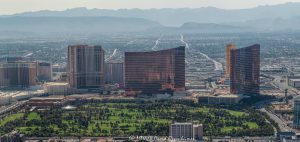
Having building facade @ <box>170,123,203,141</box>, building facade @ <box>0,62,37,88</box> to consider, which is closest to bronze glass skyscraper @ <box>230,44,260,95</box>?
building facade @ <box>170,123,203,141</box>

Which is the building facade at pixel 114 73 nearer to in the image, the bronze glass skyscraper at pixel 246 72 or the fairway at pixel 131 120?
the fairway at pixel 131 120

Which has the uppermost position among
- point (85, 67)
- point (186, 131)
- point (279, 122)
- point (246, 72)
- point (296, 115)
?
point (85, 67)

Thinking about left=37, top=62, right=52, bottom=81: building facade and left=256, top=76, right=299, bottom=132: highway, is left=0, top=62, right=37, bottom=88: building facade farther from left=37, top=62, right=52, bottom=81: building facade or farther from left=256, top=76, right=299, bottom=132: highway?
left=256, top=76, right=299, bottom=132: highway

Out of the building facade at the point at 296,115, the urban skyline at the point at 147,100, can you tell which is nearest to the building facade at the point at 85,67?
the urban skyline at the point at 147,100

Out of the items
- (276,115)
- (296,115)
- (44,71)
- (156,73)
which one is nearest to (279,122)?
(296,115)

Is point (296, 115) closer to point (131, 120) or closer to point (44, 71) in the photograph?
point (131, 120)

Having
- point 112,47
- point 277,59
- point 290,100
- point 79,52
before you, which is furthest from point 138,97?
point 112,47
